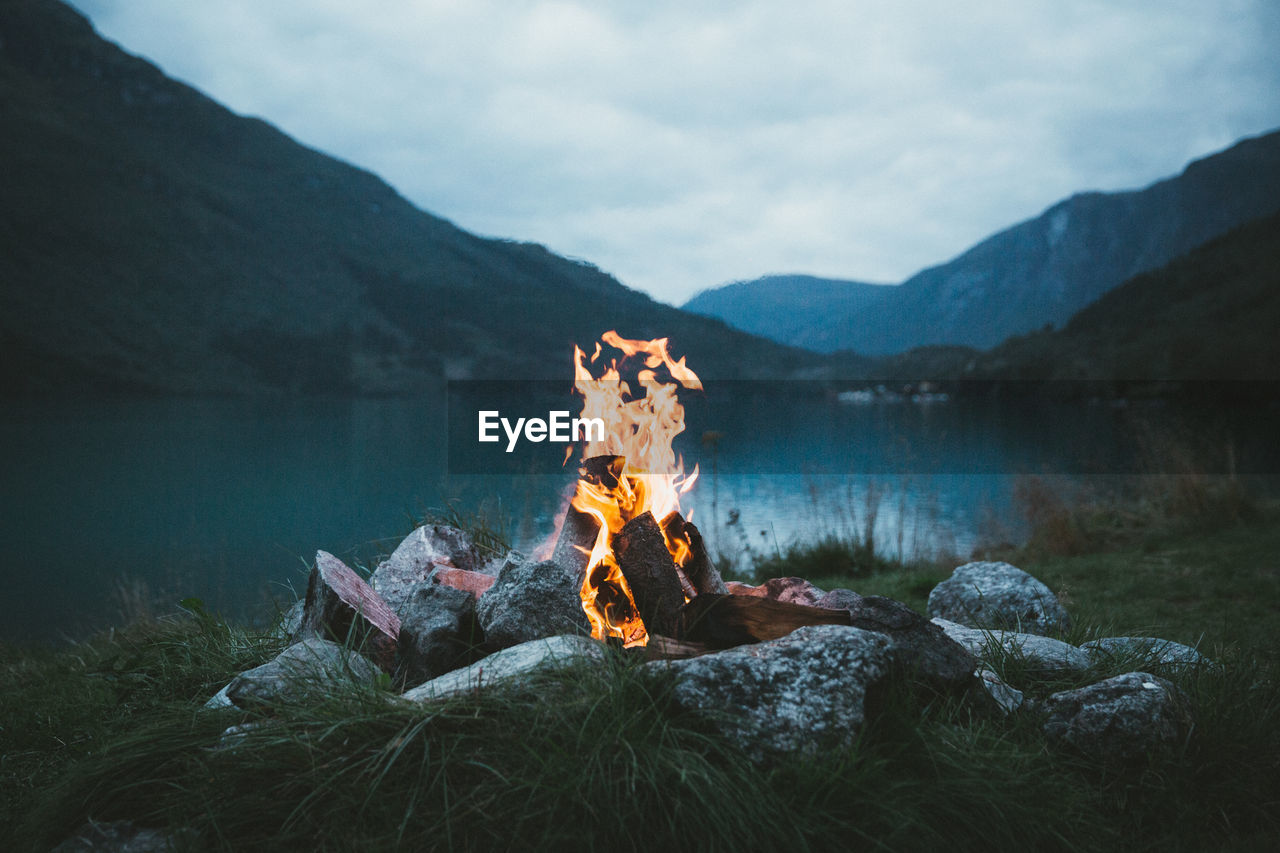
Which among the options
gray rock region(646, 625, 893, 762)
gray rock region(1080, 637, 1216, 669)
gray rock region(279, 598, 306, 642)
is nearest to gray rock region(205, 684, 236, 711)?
gray rock region(279, 598, 306, 642)

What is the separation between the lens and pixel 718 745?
2.69 metres

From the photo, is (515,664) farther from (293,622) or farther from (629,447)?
(629,447)

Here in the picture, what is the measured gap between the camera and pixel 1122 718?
332 cm

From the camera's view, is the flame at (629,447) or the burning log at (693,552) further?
the burning log at (693,552)

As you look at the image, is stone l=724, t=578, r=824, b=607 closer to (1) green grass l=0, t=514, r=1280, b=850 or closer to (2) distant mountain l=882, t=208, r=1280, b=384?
(1) green grass l=0, t=514, r=1280, b=850

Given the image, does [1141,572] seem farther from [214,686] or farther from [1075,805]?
[214,686]

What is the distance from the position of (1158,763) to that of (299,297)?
545 feet

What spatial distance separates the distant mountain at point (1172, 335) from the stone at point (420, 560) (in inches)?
2399

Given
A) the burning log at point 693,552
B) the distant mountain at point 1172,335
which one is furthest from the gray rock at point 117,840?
the distant mountain at point 1172,335

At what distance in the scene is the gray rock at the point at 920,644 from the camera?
3406 mm

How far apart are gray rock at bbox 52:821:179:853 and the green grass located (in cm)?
6

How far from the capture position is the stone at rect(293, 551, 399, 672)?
393 centimetres

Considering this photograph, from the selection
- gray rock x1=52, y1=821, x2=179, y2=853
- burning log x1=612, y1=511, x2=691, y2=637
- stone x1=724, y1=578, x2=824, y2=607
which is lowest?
gray rock x1=52, y1=821, x2=179, y2=853

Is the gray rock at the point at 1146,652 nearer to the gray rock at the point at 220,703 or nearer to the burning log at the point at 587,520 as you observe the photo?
the burning log at the point at 587,520
